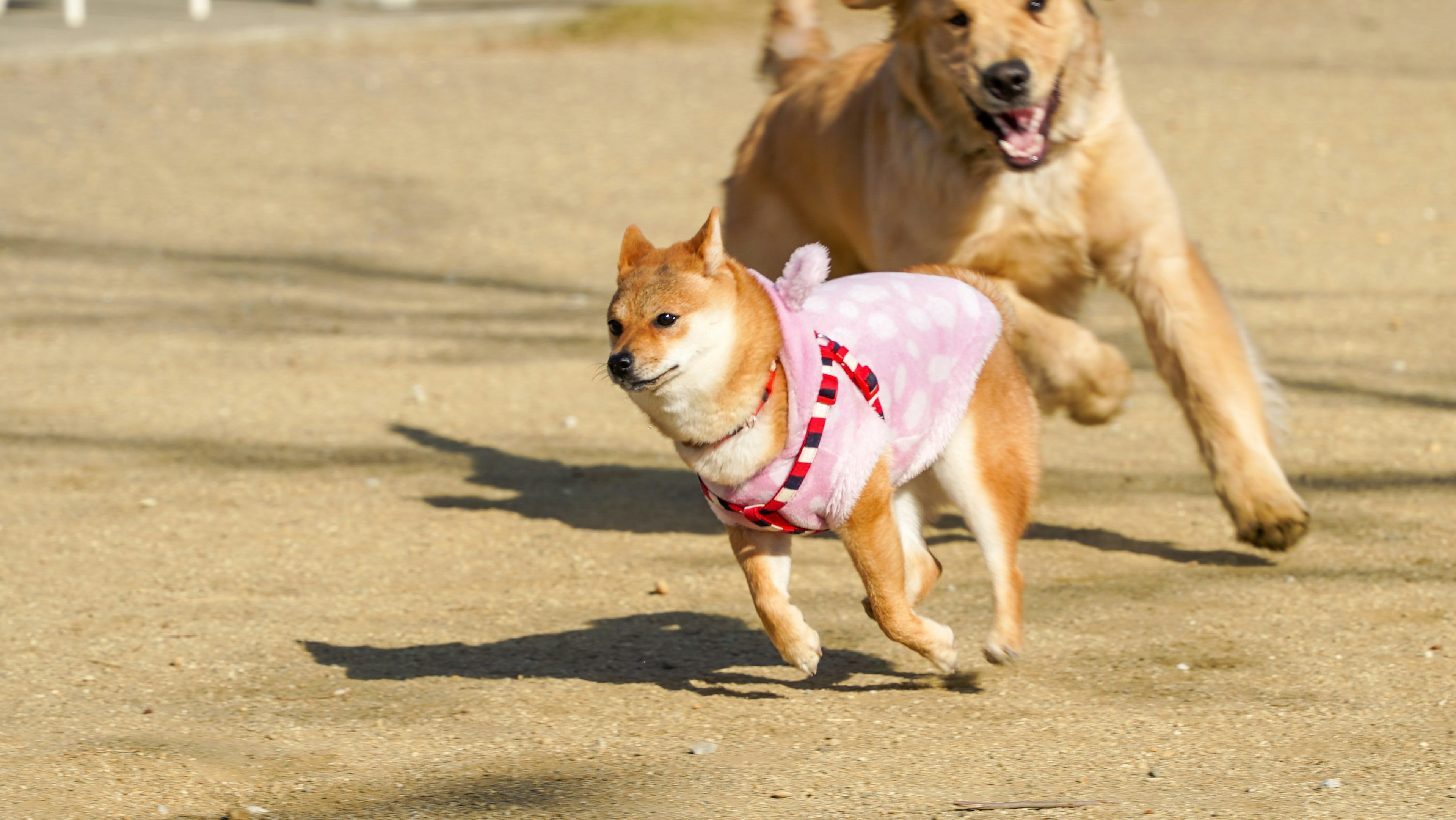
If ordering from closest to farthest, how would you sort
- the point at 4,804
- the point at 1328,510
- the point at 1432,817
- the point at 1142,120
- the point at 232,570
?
1. the point at 1432,817
2. the point at 4,804
3. the point at 232,570
4. the point at 1328,510
5. the point at 1142,120

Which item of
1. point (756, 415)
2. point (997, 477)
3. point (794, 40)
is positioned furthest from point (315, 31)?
point (756, 415)

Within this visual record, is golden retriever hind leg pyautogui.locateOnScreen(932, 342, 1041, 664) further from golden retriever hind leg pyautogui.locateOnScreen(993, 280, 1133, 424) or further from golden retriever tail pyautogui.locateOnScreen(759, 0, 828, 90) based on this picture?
golden retriever tail pyautogui.locateOnScreen(759, 0, 828, 90)

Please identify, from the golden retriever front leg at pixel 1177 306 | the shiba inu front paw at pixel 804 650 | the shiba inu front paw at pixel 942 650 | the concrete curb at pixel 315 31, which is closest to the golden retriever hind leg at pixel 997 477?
the shiba inu front paw at pixel 942 650

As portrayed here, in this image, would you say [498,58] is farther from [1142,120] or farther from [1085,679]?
[1085,679]

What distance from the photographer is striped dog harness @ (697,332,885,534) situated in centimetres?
339

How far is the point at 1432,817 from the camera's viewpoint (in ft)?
9.49

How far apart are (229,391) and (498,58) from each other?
935 cm

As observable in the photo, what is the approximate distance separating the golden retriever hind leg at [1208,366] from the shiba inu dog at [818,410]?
3.46 ft

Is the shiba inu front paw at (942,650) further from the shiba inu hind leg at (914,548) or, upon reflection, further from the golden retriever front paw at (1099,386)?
the golden retriever front paw at (1099,386)

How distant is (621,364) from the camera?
3131 millimetres

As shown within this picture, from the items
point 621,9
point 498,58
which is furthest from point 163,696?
point 621,9

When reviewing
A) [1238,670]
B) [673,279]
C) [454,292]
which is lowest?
[454,292]

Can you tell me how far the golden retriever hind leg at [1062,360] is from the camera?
4859 millimetres

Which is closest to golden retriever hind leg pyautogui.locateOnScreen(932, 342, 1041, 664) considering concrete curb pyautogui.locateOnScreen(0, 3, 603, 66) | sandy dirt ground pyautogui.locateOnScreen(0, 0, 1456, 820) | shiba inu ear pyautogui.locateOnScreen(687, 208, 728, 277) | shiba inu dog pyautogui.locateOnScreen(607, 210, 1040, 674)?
shiba inu dog pyautogui.locateOnScreen(607, 210, 1040, 674)
